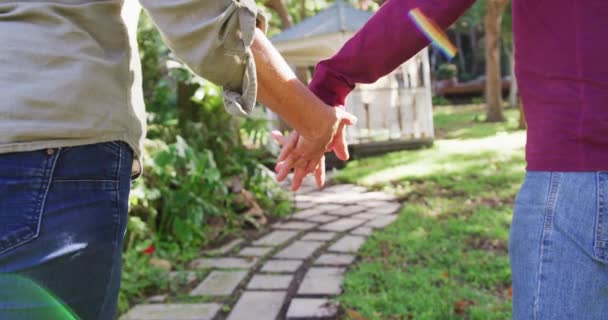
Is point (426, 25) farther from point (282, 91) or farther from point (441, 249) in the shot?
point (441, 249)

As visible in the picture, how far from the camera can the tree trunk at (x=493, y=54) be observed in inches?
542

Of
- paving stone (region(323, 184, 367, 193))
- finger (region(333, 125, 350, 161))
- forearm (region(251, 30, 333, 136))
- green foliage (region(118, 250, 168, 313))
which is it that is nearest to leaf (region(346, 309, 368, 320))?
green foliage (region(118, 250, 168, 313))

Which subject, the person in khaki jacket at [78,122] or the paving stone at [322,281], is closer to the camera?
the person in khaki jacket at [78,122]

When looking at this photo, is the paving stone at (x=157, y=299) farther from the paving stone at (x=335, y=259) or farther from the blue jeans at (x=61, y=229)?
the blue jeans at (x=61, y=229)

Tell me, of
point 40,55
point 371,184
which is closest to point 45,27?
point 40,55

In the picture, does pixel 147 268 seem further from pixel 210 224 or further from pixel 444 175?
pixel 444 175

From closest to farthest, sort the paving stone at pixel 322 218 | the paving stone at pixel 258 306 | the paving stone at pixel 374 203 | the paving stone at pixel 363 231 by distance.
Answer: the paving stone at pixel 258 306 → the paving stone at pixel 363 231 → the paving stone at pixel 322 218 → the paving stone at pixel 374 203

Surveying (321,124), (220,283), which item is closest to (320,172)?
(321,124)

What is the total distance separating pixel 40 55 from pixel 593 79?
91cm

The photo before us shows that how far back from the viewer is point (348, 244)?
4402 millimetres

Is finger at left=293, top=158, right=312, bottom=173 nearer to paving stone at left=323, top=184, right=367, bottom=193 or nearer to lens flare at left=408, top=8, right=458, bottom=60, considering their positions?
lens flare at left=408, top=8, right=458, bottom=60

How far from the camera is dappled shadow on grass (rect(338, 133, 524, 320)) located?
316 centimetres

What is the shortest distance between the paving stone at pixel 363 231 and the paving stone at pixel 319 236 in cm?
18

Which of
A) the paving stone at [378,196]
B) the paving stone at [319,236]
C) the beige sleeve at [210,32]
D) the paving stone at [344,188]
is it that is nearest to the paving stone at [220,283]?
the paving stone at [319,236]
